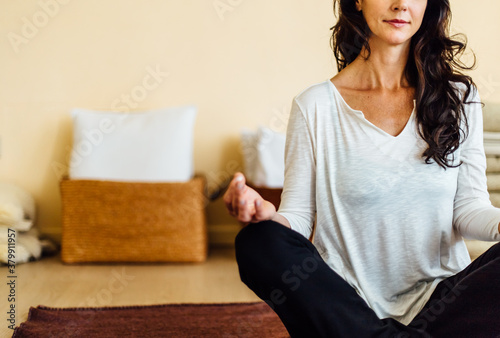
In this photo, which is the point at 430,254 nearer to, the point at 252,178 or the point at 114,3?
the point at 252,178

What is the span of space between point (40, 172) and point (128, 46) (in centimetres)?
72

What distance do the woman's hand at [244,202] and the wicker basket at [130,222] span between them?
5.08 feet

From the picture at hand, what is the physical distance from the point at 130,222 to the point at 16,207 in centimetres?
48

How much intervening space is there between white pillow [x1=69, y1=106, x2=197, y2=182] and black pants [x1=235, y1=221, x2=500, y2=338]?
1568 millimetres

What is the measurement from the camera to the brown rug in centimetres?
161

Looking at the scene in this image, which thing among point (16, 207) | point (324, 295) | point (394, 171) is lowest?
point (16, 207)

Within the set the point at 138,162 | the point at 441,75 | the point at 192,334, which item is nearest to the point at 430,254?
the point at 441,75

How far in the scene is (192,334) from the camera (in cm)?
161

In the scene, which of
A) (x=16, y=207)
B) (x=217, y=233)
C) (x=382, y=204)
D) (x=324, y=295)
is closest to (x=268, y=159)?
(x=217, y=233)

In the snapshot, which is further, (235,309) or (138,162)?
(138,162)

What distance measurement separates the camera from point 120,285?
214 centimetres

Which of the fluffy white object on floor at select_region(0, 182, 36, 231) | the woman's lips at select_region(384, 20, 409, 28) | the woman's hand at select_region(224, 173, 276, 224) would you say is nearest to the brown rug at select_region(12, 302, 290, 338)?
the fluffy white object on floor at select_region(0, 182, 36, 231)

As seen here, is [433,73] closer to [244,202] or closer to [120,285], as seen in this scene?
[244,202]

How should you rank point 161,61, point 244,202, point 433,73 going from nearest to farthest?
point 244,202 < point 433,73 < point 161,61
